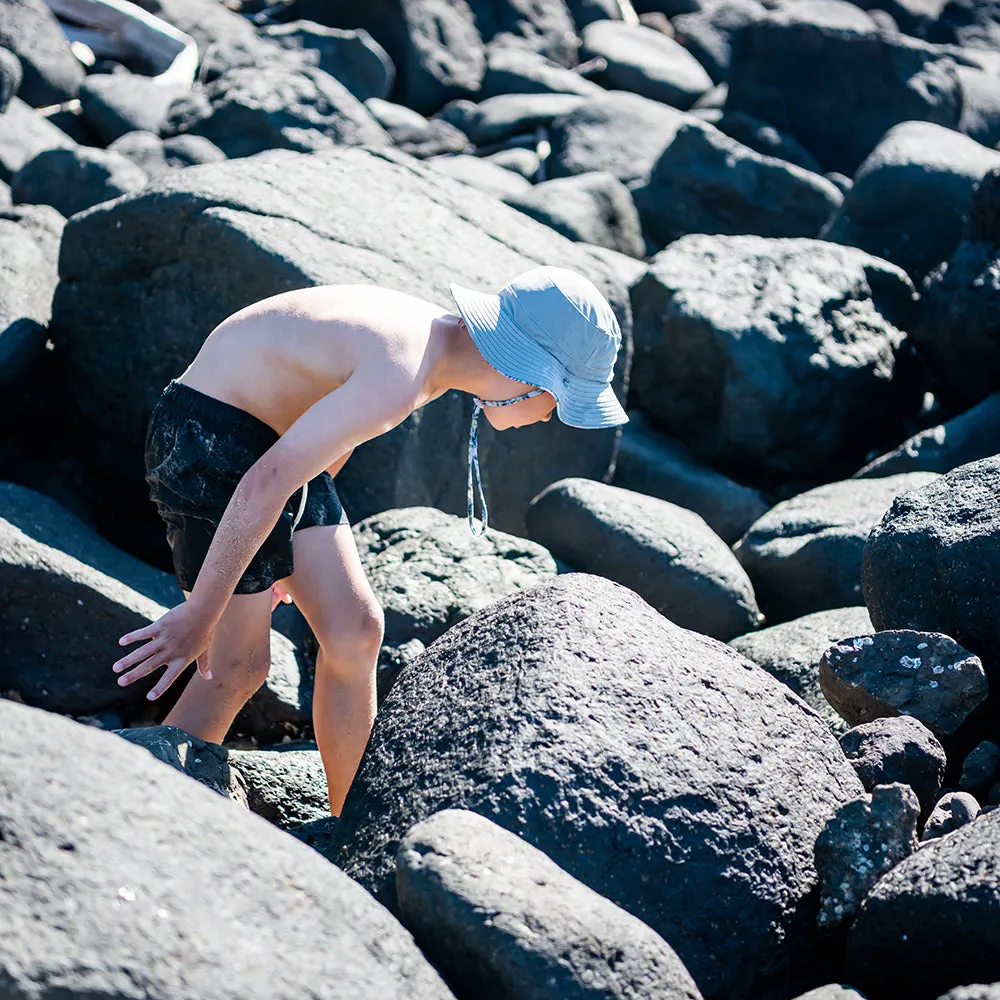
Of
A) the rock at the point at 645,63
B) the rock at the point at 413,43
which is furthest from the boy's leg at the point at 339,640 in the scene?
the rock at the point at 645,63

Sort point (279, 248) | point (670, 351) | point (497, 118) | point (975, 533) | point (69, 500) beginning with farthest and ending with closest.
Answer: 1. point (497, 118)
2. point (670, 351)
3. point (69, 500)
4. point (279, 248)
5. point (975, 533)

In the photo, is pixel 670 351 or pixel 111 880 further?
pixel 670 351

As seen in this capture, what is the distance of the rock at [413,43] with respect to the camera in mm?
12375

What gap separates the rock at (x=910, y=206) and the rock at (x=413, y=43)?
18.8ft

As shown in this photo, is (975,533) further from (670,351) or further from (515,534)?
(670,351)

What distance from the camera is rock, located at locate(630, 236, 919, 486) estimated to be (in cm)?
609

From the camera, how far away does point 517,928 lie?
6.91ft

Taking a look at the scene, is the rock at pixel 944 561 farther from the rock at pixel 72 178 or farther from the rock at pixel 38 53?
the rock at pixel 38 53

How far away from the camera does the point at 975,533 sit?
3.32m

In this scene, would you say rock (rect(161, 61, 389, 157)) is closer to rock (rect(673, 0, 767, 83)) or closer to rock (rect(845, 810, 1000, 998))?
rock (rect(673, 0, 767, 83))

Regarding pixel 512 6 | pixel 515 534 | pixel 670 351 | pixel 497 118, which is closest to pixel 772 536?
pixel 515 534

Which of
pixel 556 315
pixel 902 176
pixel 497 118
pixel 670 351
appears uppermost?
pixel 556 315

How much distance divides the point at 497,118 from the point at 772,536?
7.43 metres

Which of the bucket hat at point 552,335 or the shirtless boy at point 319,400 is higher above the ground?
the bucket hat at point 552,335
